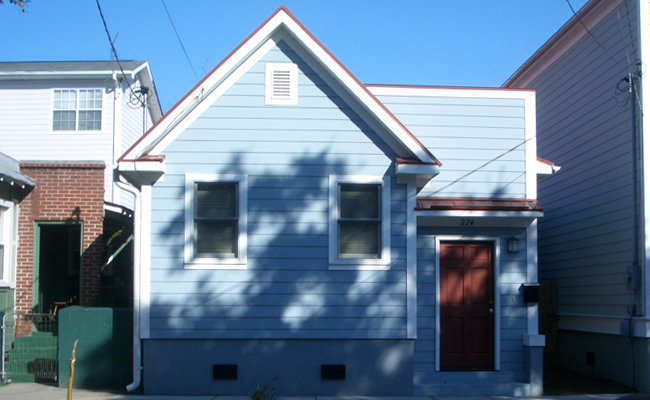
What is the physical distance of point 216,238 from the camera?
9.34 meters

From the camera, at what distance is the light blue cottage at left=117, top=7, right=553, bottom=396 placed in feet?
29.9

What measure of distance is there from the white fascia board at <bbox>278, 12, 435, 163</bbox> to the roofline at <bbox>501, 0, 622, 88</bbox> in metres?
5.14

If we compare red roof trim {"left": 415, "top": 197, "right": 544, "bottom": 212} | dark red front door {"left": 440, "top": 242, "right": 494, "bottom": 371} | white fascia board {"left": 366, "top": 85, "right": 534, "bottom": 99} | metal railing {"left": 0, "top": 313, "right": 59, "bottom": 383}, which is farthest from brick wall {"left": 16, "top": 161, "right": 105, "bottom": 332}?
dark red front door {"left": 440, "top": 242, "right": 494, "bottom": 371}

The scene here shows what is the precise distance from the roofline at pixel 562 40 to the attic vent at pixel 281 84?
20.5ft

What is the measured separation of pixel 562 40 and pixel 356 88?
21.3 ft

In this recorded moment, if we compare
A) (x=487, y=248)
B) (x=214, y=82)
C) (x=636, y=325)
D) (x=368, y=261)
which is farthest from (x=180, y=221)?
(x=636, y=325)

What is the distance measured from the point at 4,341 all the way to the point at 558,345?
34.8 feet

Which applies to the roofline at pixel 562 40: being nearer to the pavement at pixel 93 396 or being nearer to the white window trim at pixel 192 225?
the pavement at pixel 93 396

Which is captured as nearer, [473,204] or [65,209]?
[473,204]

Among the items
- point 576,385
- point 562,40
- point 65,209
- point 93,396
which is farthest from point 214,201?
point 562,40

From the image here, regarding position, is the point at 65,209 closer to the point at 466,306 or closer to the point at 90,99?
the point at 90,99

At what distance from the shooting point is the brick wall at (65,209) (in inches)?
473

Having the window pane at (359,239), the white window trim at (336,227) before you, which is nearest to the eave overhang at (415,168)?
the white window trim at (336,227)

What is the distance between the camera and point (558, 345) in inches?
501
